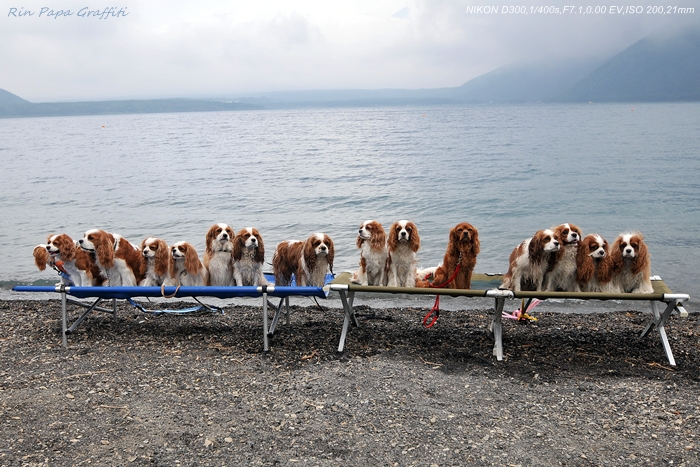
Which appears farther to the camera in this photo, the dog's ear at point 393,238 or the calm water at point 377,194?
the calm water at point 377,194

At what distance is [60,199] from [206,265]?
1822 cm

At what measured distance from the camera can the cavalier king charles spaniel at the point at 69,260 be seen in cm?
657

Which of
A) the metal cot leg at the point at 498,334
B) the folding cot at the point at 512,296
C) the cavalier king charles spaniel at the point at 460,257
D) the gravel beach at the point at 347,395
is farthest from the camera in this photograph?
the cavalier king charles spaniel at the point at 460,257

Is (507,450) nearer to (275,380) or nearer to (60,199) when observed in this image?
(275,380)

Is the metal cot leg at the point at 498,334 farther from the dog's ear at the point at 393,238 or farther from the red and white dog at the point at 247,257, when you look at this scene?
the red and white dog at the point at 247,257

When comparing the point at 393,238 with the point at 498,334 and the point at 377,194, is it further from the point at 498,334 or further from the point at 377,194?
the point at 377,194

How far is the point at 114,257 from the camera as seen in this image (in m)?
6.59

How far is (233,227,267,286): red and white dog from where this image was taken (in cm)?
638

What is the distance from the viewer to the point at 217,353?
5.66m

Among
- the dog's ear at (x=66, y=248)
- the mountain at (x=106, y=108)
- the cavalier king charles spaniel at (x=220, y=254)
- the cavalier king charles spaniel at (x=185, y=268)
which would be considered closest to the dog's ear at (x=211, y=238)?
the cavalier king charles spaniel at (x=220, y=254)

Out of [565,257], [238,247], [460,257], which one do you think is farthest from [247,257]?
[565,257]

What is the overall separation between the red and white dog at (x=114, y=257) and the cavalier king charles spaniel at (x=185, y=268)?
412 mm

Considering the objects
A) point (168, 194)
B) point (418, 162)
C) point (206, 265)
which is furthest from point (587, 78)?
point (206, 265)

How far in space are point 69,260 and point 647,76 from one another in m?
166
